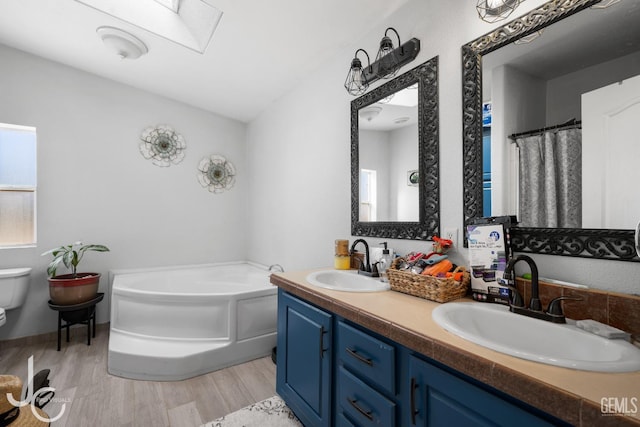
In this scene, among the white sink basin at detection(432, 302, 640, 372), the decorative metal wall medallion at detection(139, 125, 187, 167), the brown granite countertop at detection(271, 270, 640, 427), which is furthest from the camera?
the decorative metal wall medallion at detection(139, 125, 187, 167)

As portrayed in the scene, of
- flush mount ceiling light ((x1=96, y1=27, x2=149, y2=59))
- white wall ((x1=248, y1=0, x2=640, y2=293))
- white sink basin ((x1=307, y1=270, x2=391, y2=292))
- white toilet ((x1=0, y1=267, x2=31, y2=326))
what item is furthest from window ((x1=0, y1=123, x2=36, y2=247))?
white sink basin ((x1=307, y1=270, x2=391, y2=292))

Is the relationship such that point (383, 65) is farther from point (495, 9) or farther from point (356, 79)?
point (495, 9)

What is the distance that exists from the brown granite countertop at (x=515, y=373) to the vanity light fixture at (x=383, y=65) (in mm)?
1422

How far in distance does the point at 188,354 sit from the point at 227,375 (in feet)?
1.11

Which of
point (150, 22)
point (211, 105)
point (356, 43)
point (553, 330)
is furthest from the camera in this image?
point (211, 105)

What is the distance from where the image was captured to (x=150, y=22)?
2273mm

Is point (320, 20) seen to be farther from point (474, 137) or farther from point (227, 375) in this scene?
point (227, 375)

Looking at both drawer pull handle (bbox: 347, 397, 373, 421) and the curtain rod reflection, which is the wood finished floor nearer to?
drawer pull handle (bbox: 347, 397, 373, 421)

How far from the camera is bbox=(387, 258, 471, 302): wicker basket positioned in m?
1.22

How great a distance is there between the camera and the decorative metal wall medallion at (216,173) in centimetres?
367

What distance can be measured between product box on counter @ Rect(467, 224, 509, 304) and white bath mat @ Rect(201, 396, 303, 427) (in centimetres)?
132

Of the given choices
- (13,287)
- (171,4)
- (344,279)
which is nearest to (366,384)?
(344,279)

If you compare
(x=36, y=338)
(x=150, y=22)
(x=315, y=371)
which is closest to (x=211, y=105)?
(x=150, y=22)

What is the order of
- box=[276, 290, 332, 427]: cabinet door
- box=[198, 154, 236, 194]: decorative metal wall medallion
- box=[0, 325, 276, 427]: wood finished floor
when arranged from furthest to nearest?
1. box=[198, 154, 236, 194]: decorative metal wall medallion
2. box=[0, 325, 276, 427]: wood finished floor
3. box=[276, 290, 332, 427]: cabinet door
